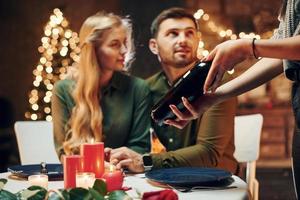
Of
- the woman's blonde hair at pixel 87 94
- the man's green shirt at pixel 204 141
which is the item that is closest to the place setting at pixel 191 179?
the man's green shirt at pixel 204 141

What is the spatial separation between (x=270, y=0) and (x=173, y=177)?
4212mm

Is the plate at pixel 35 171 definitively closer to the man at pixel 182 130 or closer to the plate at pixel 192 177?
the man at pixel 182 130

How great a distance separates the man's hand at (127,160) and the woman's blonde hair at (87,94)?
462 mm

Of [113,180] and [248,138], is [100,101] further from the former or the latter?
[113,180]

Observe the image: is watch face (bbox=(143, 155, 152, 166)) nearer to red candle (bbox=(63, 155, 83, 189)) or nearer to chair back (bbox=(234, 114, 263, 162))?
red candle (bbox=(63, 155, 83, 189))

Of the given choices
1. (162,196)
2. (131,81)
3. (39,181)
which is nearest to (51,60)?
(131,81)

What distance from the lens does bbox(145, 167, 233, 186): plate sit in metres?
1.38

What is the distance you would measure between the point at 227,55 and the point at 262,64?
25 cm

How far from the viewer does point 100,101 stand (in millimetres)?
2344

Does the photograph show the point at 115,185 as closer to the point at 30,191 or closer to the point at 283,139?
the point at 30,191

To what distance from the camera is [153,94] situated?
97.0 inches

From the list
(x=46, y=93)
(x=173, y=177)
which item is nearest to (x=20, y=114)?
(x=46, y=93)

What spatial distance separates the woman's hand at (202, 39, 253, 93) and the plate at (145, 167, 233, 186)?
27cm

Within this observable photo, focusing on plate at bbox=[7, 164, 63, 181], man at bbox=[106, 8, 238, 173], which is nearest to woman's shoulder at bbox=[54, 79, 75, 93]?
man at bbox=[106, 8, 238, 173]
